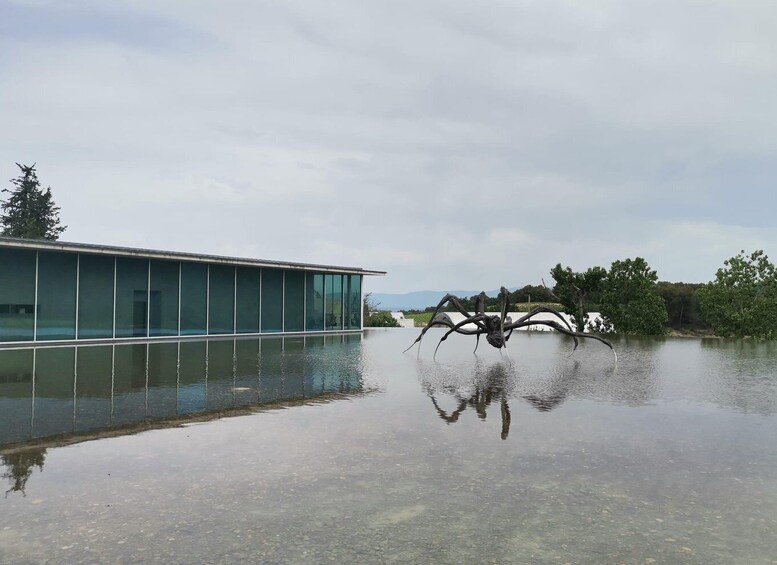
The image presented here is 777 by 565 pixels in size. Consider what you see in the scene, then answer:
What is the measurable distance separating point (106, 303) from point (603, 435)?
18.2 m

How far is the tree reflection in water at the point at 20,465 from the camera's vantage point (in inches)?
175

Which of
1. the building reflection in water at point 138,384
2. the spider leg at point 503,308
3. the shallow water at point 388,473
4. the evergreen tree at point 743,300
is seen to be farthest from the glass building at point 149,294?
the evergreen tree at point 743,300

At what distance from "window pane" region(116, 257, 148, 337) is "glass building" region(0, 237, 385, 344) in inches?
1.4

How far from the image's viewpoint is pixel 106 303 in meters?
19.7

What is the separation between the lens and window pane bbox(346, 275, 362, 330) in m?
29.5

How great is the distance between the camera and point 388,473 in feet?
15.6

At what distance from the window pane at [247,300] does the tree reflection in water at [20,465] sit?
62.1 feet

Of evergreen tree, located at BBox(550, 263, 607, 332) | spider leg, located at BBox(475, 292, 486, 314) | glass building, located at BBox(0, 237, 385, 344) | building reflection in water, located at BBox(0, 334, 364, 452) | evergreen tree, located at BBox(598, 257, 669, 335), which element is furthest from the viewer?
evergreen tree, located at BBox(550, 263, 607, 332)

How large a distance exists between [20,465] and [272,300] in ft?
67.6

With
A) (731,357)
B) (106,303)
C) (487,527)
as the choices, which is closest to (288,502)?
(487,527)

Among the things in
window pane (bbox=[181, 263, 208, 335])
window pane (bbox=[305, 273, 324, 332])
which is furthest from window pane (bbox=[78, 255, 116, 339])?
window pane (bbox=[305, 273, 324, 332])

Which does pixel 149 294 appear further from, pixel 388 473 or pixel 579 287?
pixel 579 287

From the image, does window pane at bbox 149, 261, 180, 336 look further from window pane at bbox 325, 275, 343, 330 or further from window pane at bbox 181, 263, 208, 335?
window pane at bbox 325, 275, 343, 330

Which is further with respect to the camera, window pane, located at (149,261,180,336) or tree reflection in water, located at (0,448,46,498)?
window pane, located at (149,261,180,336)
